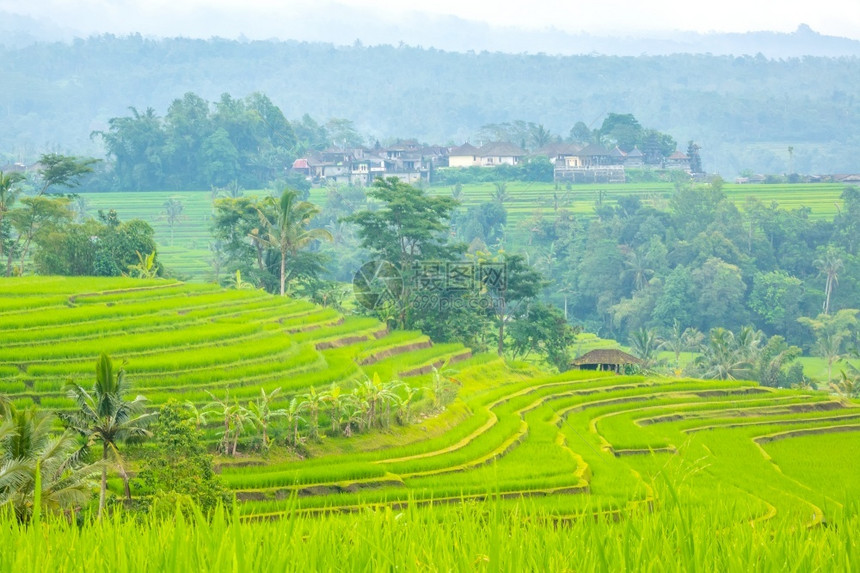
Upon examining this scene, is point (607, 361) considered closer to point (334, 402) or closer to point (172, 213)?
point (334, 402)

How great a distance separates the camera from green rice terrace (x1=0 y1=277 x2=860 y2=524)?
53.3 feet

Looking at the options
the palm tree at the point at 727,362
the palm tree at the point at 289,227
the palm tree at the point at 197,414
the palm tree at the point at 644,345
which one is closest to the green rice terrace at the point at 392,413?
the palm tree at the point at 197,414

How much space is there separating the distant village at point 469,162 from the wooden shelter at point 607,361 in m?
45.3

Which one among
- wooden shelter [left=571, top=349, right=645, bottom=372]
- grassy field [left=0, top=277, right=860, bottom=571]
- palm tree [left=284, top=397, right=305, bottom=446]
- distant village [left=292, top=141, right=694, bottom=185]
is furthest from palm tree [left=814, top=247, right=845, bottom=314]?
palm tree [left=284, top=397, right=305, bottom=446]

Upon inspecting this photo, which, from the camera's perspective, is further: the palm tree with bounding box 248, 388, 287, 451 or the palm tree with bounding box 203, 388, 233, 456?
the palm tree with bounding box 248, 388, 287, 451

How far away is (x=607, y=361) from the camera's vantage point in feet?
120

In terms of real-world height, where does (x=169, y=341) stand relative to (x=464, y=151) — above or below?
below

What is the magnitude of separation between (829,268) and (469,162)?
3508 centimetres

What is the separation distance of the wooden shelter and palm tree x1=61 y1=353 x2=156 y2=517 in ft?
80.9

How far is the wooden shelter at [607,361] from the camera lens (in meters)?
36.7

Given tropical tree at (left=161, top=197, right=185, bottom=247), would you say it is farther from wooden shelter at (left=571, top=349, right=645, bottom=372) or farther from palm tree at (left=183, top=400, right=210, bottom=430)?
palm tree at (left=183, top=400, right=210, bottom=430)

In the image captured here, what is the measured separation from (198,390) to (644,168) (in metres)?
71.2

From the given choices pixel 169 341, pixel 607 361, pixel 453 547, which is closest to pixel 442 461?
pixel 169 341

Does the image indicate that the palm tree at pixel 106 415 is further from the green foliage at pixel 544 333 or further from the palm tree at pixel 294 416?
the green foliage at pixel 544 333
